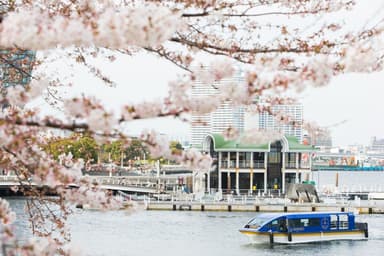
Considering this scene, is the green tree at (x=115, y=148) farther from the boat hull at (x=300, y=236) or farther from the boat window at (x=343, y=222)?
the boat window at (x=343, y=222)

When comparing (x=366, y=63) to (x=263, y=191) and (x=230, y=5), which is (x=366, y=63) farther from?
(x=263, y=191)

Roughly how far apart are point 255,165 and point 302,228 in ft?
54.9

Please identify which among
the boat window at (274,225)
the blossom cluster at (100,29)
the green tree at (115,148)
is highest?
the blossom cluster at (100,29)

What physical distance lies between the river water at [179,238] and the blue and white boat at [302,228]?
52 cm

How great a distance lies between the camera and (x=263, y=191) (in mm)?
49406

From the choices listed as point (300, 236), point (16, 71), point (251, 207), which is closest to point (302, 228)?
point (300, 236)

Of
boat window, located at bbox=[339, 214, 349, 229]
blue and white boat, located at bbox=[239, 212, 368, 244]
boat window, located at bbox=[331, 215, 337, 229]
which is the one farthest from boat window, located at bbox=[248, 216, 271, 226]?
boat window, located at bbox=[339, 214, 349, 229]

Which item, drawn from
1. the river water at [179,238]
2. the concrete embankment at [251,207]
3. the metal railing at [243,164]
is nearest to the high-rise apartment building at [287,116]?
the river water at [179,238]

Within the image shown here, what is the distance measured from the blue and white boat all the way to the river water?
52cm

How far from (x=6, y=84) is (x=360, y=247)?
24.9 metres

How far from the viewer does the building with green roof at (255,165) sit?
4888 centimetres

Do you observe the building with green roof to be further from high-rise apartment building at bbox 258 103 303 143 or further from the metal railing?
high-rise apartment building at bbox 258 103 303 143

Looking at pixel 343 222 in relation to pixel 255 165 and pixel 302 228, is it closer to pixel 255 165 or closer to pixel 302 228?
pixel 302 228

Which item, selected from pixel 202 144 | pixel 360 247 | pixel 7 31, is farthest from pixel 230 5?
pixel 202 144
